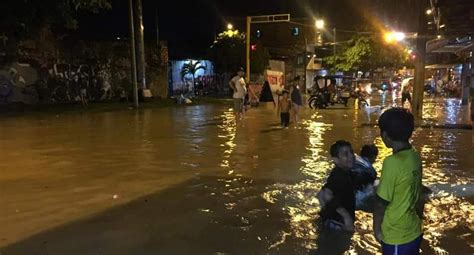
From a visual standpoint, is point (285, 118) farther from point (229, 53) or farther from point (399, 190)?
point (229, 53)

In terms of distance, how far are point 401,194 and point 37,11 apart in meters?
20.8

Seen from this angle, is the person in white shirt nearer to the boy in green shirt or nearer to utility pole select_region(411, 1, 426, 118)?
utility pole select_region(411, 1, 426, 118)

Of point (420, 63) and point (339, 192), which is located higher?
point (420, 63)

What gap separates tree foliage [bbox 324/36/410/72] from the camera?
5719 centimetres

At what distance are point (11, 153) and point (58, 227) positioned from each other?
6.48m

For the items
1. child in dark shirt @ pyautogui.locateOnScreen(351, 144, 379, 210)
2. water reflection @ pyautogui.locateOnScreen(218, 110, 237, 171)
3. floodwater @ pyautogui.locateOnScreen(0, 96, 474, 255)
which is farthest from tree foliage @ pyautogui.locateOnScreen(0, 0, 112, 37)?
child in dark shirt @ pyautogui.locateOnScreen(351, 144, 379, 210)

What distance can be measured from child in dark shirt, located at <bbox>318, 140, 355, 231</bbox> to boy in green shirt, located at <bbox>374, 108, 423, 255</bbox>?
253 cm

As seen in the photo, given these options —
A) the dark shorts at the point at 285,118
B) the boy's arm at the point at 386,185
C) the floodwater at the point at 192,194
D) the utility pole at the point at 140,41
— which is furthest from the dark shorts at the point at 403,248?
the utility pole at the point at 140,41

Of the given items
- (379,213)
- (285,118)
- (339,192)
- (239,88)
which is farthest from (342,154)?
(239,88)

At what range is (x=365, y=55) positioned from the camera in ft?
190

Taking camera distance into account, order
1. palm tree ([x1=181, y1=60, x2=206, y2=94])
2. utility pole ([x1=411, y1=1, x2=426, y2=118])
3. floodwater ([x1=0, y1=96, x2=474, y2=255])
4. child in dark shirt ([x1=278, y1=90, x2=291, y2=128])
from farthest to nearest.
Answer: palm tree ([x1=181, y1=60, x2=206, y2=94]), utility pole ([x1=411, y1=1, x2=426, y2=118]), child in dark shirt ([x1=278, y1=90, x2=291, y2=128]), floodwater ([x1=0, y1=96, x2=474, y2=255])

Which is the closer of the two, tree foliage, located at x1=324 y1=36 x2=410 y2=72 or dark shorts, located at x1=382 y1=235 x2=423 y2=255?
dark shorts, located at x1=382 y1=235 x2=423 y2=255

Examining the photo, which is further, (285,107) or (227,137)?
(285,107)

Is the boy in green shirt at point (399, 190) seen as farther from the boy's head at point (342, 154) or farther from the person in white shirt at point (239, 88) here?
the person in white shirt at point (239, 88)
